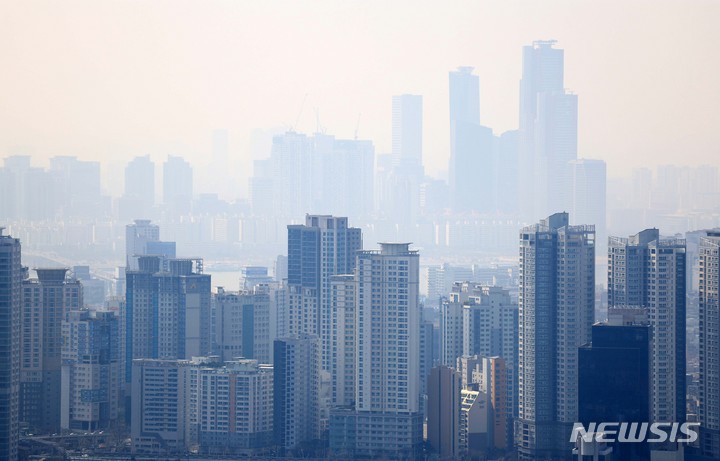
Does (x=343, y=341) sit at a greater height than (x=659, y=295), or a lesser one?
lesser

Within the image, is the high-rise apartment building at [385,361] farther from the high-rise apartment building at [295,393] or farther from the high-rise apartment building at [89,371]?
the high-rise apartment building at [89,371]

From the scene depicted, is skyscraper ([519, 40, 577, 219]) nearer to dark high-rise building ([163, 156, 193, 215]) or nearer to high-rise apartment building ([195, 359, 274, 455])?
dark high-rise building ([163, 156, 193, 215])

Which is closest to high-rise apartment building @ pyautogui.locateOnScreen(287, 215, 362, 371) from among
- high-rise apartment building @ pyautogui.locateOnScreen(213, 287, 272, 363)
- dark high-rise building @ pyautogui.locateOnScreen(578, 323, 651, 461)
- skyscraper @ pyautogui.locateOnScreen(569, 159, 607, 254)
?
high-rise apartment building @ pyautogui.locateOnScreen(213, 287, 272, 363)

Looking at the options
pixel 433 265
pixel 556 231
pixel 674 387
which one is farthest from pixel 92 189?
pixel 674 387

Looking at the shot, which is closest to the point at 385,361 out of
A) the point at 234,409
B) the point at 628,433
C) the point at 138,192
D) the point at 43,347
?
the point at 234,409

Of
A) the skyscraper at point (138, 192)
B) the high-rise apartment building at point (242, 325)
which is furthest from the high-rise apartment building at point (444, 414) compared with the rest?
the skyscraper at point (138, 192)

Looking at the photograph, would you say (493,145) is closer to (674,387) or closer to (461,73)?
(461,73)

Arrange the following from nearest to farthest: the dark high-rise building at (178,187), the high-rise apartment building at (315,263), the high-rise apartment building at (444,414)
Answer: the high-rise apartment building at (444,414), the high-rise apartment building at (315,263), the dark high-rise building at (178,187)

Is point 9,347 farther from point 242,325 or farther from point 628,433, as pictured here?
point 628,433
